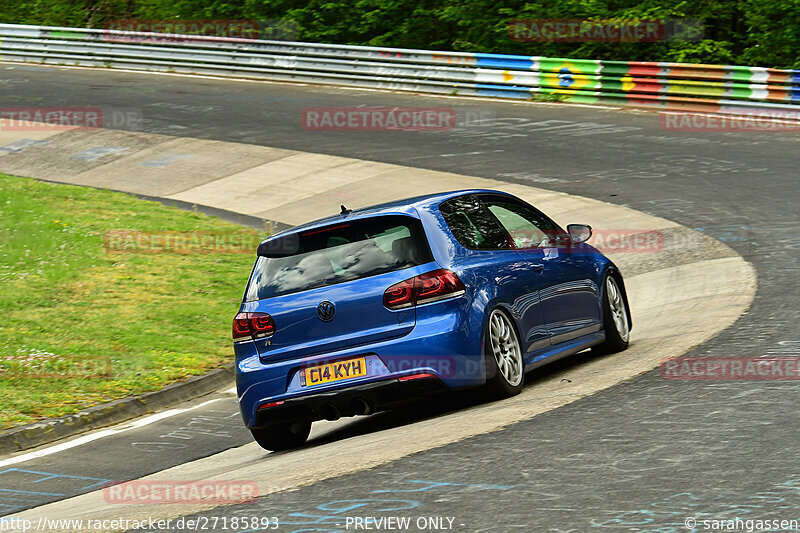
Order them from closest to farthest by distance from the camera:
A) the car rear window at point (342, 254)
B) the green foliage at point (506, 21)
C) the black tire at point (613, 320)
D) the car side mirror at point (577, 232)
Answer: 1. the car rear window at point (342, 254)
2. the car side mirror at point (577, 232)
3. the black tire at point (613, 320)
4. the green foliage at point (506, 21)

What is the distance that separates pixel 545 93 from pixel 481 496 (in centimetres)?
2242

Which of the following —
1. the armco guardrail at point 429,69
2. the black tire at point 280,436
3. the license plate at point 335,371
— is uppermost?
the armco guardrail at point 429,69

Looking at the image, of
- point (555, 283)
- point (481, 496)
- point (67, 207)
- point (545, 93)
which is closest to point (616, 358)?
point (555, 283)

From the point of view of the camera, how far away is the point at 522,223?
8945mm

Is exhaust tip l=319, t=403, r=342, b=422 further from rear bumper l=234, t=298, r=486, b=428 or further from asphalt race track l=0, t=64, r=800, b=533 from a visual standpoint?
asphalt race track l=0, t=64, r=800, b=533

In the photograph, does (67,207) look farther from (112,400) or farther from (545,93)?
(545,93)

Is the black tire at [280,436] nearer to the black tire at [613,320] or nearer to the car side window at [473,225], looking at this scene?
the car side window at [473,225]

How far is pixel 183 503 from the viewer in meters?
6.03

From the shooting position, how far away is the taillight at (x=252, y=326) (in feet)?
24.9

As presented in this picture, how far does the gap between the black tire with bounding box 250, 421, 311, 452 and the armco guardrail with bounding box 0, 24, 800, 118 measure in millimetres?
17160

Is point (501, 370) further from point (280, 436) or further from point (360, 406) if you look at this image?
point (280, 436)

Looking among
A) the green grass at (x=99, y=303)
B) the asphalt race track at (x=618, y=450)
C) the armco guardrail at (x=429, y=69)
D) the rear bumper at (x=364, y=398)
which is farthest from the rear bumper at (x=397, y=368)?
the armco guardrail at (x=429, y=69)

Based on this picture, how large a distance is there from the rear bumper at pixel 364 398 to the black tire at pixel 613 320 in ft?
8.55

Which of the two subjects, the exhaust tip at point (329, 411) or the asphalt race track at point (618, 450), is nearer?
the asphalt race track at point (618, 450)
